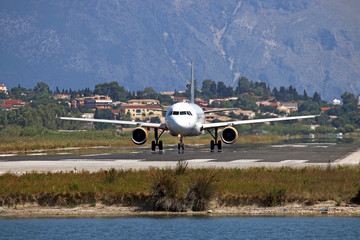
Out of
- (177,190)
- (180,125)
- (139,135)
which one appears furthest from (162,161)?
(177,190)

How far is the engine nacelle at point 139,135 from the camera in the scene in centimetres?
6297

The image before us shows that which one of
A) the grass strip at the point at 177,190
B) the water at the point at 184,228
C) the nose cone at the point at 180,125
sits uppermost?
the nose cone at the point at 180,125

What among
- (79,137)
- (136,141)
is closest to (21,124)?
(79,137)

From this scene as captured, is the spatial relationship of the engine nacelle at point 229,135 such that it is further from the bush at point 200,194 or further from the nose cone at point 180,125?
the bush at point 200,194

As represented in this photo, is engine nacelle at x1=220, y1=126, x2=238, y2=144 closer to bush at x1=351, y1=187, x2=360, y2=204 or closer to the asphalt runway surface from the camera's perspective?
the asphalt runway surface

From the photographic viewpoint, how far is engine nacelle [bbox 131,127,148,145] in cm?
6297

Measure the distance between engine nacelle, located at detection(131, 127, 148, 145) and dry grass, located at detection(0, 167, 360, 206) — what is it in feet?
94.5

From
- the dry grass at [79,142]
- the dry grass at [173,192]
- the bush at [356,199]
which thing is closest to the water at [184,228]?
the dry grass at [173,192]

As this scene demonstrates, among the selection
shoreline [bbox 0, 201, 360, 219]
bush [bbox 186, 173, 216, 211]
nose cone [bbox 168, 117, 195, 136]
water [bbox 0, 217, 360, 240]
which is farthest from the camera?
nose cone [bbox 168, 117, 195, 136]

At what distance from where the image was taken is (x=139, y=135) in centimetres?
6316

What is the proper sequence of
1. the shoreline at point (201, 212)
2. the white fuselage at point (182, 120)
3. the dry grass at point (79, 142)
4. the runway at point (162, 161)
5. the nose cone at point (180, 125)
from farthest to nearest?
the dry grass at point (79, 142)
the white fuselage at point (182, 120)
the nose cone at point (180, 125)
the runway at point (162, 161)
the shoreline at point (201, 212)

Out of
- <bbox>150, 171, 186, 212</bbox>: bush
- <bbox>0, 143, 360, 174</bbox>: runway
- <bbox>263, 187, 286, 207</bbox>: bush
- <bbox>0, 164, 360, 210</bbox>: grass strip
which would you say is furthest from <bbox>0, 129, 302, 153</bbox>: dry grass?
<bbox>263, 187, 286, 207</bbox>: bush

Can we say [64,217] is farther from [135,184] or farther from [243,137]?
[243,137]

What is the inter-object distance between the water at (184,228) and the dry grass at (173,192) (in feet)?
5.97
